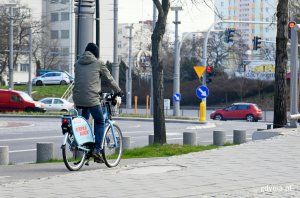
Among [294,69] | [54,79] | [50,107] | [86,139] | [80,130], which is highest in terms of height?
[294,69]

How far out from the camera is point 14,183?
982 centimetres

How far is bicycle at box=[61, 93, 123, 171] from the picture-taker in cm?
1116

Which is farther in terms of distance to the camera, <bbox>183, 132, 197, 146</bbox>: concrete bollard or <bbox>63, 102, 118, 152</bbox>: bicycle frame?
<bbox>183, 132, 197, 146</bbox>: concrete bollard

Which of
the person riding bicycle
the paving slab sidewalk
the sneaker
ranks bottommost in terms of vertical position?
the paving slab sidewalk

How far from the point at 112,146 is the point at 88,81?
4.04ft

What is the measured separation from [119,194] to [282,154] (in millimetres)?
4511

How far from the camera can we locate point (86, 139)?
449 inches

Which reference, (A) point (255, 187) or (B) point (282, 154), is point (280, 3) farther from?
(A) point (255, 187)

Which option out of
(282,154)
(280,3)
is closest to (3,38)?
(280,3)

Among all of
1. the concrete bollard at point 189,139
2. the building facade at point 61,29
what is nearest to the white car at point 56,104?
the concrete bollard at point 189,139

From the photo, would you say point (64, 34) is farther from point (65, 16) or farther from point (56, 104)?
point (56, 104)

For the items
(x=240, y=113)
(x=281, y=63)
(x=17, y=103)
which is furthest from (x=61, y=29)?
(x=281, y=63)

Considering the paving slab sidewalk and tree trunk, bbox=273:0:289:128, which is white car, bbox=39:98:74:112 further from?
the paving slab sidewalk

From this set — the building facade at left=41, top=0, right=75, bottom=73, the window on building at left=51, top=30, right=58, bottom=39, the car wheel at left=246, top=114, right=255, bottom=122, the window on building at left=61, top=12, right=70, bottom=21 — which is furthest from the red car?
the window on building at left=61, top=12, right=70, bottom=21
